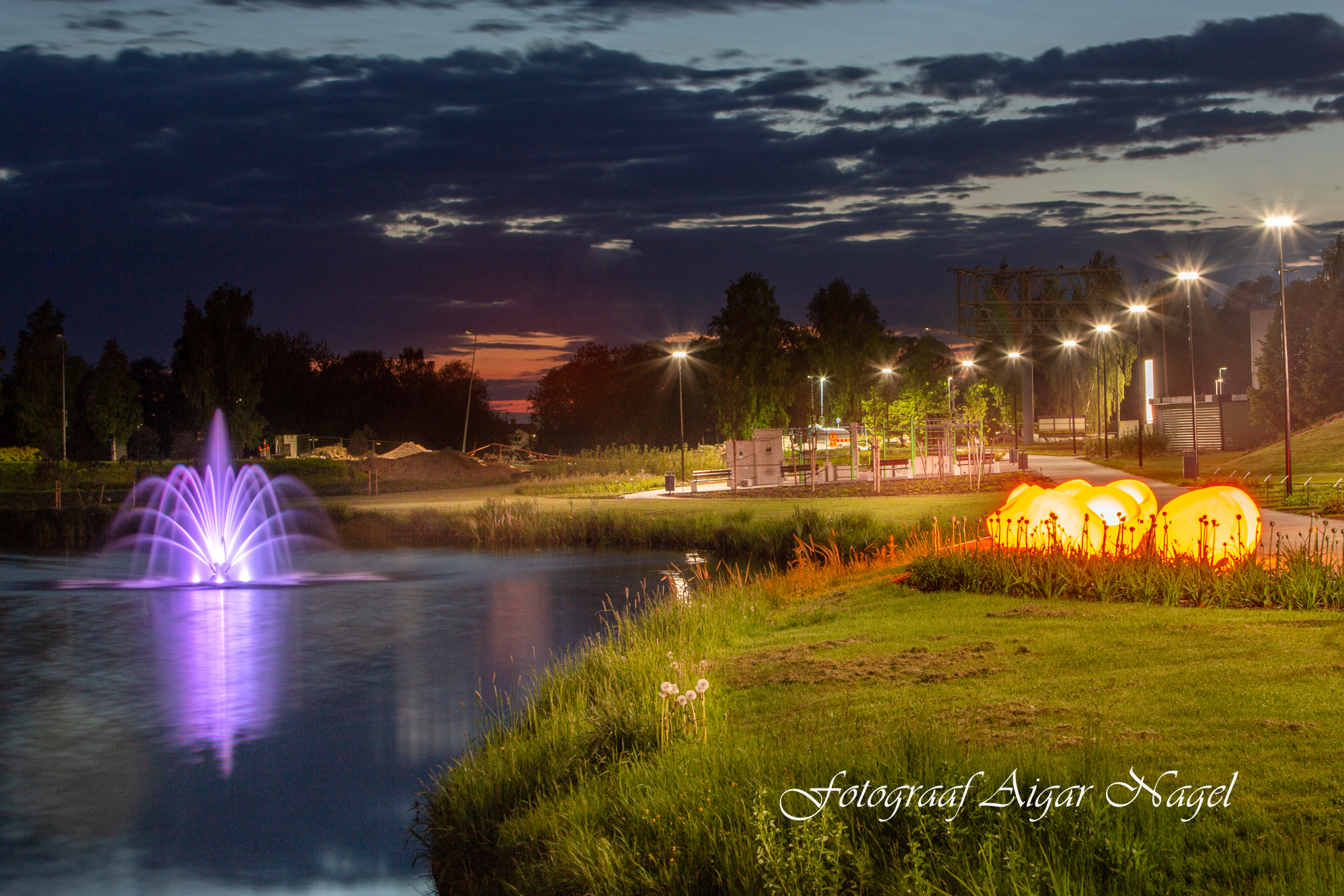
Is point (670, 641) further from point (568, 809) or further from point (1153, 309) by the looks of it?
point (1153, 309)

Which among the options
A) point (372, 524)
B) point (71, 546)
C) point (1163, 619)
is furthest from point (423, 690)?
point (71, 546)

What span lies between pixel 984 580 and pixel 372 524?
27.9 metres

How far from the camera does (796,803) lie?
629 centimetres

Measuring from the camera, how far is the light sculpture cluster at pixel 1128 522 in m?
12.9

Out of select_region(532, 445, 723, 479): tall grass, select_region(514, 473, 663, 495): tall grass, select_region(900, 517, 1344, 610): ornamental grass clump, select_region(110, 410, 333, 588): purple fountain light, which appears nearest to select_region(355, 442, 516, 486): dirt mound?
select_region(532, 445, 723, 479): tall grass

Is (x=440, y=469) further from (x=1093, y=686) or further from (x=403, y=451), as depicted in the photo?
(x=1093, y=686)

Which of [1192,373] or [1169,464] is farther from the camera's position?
[1192,373]

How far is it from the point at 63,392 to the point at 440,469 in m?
21.6

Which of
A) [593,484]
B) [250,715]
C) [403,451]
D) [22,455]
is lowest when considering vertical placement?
[250,715]

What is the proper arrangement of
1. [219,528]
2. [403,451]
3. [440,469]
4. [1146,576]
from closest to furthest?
[1146,576]
[219,528]
[440,469]
[403,451]

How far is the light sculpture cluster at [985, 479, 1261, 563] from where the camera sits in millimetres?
12938

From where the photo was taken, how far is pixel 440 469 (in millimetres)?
59094

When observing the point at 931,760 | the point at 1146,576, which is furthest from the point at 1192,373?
the point at 931,760

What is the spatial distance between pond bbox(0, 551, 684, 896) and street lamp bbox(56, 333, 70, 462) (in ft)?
118
